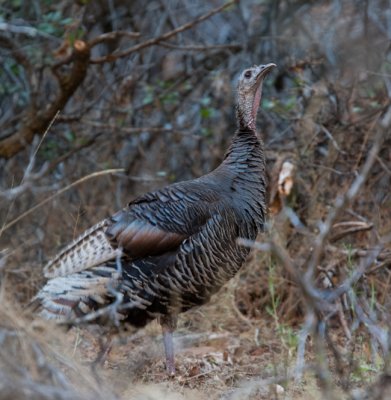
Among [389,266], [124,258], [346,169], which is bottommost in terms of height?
[389,266]

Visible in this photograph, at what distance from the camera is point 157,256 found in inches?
172

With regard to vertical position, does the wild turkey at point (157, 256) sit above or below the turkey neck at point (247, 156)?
below

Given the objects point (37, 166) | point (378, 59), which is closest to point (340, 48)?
point (378, 59)

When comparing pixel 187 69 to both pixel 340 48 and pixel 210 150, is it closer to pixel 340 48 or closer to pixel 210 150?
pixel 210 150

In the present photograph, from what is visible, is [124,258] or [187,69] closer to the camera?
[124,258]

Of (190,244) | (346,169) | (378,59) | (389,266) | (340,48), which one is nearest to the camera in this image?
(190,244)

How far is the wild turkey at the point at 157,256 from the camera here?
4285 mm

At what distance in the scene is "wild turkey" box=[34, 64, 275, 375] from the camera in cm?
429

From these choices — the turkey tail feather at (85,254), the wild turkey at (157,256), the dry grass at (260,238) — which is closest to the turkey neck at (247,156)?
the wild turkey at (157,256)

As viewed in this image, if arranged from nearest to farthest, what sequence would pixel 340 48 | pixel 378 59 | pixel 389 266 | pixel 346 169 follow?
pixel 389 266, pixel 346 169, pixel 378 59, pixel 340 48

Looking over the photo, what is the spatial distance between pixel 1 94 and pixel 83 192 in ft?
4.66

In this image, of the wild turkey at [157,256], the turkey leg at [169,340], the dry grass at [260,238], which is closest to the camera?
the dry grass at [260,238]

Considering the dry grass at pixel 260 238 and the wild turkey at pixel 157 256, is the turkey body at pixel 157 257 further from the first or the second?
the dry grass at pixel 260 238

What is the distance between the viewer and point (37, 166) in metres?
8.21
